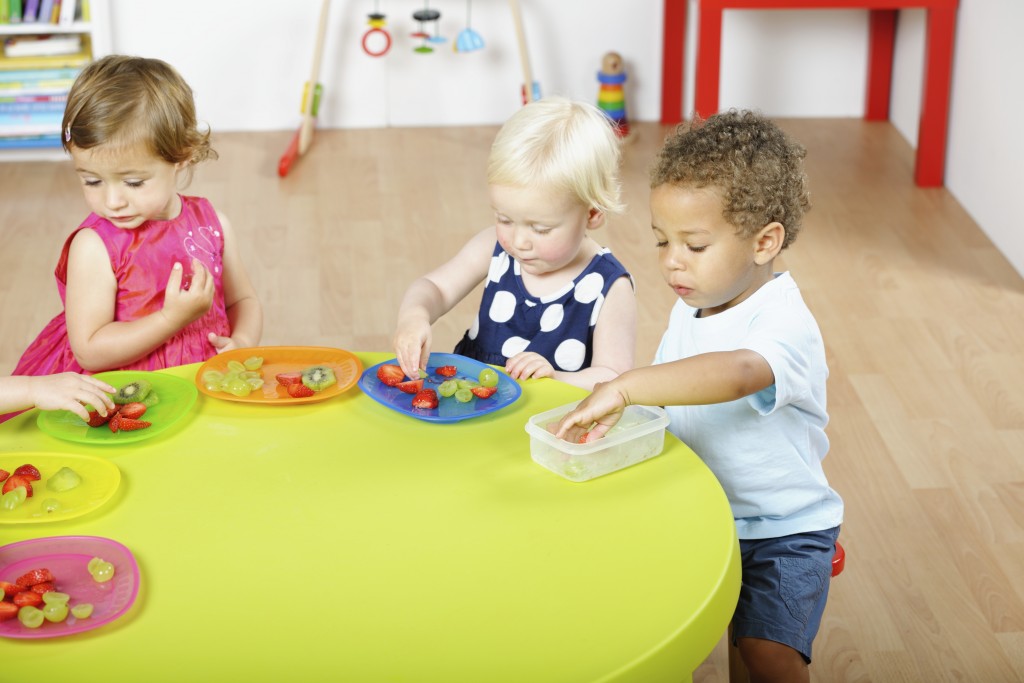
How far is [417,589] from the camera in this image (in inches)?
41.2

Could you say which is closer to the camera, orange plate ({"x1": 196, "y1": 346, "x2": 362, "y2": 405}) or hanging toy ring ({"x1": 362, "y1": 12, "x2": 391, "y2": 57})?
orange plate ({"x1": 196, "y1": 346, "x2": 362, "y2": 405})

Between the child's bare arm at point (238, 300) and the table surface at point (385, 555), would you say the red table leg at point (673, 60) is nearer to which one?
the child's bare arm at point (238, 300)

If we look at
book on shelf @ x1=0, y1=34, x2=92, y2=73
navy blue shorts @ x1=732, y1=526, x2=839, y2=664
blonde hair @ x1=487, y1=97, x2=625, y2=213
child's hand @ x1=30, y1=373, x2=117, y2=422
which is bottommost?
navy blue shorts @ x1=732, y1=526, x2=839, y2=664

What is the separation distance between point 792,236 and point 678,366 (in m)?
0.27

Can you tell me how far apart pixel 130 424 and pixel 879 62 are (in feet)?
11.2

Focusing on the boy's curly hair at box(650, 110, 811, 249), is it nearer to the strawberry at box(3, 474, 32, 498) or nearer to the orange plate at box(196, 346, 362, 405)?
the orange plate at box(196, 346, 362, 405)

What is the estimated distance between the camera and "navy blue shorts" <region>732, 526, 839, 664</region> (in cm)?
137

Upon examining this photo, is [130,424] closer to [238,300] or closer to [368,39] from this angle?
[238,300]

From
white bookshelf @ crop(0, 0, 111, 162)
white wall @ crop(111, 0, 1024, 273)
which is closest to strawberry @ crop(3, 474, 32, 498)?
A: white bookshelf @ crop(0, 0, 111, 162)

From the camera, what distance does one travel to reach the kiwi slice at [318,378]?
138 centimetres

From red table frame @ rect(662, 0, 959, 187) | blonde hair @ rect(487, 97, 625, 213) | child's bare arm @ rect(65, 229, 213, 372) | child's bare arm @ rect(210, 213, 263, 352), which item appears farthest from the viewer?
red table frame @ rect(662, 0, 959, 187)

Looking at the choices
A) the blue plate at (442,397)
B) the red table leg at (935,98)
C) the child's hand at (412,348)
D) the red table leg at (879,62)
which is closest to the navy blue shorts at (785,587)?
the blue plate at (442,397)

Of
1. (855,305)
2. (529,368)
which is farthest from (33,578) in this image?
(855,305)

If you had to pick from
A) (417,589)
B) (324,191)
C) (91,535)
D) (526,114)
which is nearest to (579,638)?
(417,589)
